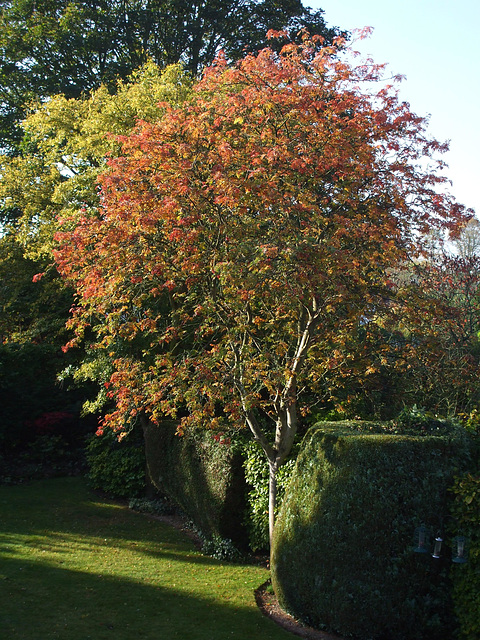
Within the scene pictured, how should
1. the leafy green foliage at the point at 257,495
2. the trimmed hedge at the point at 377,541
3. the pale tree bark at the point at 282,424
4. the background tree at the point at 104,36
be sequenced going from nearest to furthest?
the trimmed hedge at the point at 377,541 < the pale tree bark at the point at 282,424 < the leafy green foliage at the point at 257,495 < the background tree at the point at 104,36

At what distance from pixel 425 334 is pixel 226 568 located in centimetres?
483

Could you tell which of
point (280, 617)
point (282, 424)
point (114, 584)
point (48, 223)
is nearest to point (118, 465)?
point (48, 223)

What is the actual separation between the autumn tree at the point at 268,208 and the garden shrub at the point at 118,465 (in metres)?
5.94

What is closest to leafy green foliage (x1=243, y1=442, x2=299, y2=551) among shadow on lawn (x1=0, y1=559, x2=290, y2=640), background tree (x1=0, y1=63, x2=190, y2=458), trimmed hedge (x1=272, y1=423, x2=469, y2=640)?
shadow on lawn (x1=0, y1=559, x2=290, y2=640)

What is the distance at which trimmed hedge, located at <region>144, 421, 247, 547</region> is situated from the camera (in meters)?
10.2

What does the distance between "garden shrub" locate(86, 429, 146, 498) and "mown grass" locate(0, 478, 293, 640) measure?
185 cm

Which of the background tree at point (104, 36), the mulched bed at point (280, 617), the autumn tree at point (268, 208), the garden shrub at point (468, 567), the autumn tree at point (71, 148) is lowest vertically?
the mulched bed at point (280, 617)

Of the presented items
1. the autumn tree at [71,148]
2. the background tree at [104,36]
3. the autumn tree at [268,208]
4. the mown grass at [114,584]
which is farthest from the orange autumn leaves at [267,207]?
the background tree at [104,36]

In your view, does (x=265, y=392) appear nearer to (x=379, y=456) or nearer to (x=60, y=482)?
(x=379, y=456)

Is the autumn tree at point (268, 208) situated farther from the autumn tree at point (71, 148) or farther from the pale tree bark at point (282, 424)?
the autumn tree at point (71, 148)

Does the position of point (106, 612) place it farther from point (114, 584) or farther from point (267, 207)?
point (267, 207)

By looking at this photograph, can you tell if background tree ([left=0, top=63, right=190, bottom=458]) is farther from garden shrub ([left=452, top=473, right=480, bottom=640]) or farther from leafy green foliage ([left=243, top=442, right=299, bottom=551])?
garden shrub ([left=452, top=473, right=480, bottom=640])

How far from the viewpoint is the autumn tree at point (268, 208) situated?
7645 mm

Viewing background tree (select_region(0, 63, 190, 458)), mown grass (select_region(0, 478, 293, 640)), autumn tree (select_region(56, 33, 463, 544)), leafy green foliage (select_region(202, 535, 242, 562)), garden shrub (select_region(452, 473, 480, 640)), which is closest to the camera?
garden shrub (select_region(452, 473, 480, 640))
